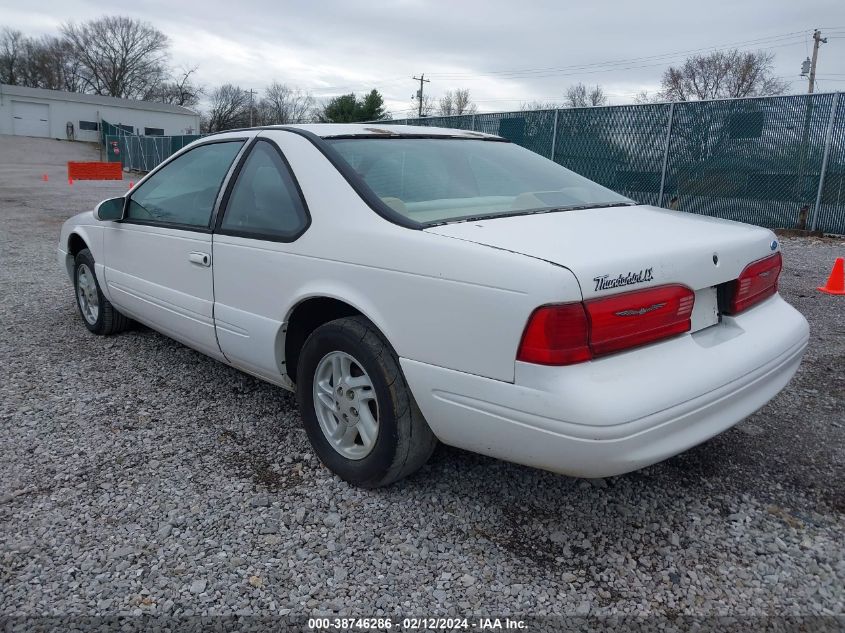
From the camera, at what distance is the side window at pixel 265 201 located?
2.91 m

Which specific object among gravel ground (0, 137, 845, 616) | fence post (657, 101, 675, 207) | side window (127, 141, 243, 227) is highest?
fence post (657, 101, 675, 207)

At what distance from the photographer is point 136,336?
191 inches

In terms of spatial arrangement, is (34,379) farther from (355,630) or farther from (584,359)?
(584,359)

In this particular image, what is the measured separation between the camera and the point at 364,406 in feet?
8.71

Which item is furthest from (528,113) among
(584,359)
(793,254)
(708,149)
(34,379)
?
(584,359)

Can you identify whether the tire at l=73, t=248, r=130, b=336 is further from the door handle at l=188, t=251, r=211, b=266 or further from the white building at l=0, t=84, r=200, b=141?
the white building at l=0, t=84, r=200, b=141

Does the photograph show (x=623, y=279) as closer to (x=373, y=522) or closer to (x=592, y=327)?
(x=592, y=327)

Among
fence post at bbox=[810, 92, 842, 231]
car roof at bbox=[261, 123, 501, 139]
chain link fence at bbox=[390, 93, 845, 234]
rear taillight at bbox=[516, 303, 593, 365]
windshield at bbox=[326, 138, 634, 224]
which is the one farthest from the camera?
chain link fence at bbox=[390, 93, 845, 234]

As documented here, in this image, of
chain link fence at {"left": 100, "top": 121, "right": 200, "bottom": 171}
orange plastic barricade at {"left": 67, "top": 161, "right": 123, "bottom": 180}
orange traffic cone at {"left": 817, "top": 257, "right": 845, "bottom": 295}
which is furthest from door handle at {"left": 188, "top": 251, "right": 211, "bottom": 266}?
orange plastic barricade at {"left": 67, "top": 161, "right": 123, "bottom": 180}

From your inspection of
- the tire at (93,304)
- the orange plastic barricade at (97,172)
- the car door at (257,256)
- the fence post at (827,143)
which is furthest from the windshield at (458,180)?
the orange plastic barricade at (97,172)

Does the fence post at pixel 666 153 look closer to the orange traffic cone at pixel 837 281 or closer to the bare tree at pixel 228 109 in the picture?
the orange traffic cone at pixel 837 281

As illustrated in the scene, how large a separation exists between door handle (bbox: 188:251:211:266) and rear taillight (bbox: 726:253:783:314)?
2.39 m

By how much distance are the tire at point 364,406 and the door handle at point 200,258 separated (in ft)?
2.80

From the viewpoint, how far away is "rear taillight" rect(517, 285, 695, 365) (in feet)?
6.59
